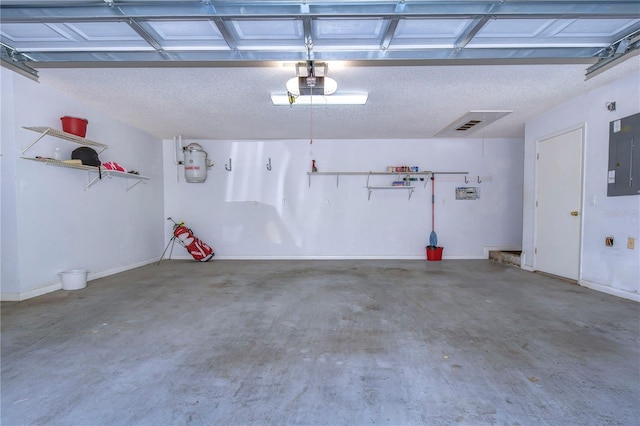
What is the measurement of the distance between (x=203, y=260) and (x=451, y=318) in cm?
476

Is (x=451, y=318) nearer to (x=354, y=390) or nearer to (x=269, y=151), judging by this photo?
(x=354, y=390)

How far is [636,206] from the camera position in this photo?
318 cm

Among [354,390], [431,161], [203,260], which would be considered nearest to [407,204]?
[431,161]

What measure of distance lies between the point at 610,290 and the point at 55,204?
278 inches

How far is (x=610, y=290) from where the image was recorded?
3.45 m

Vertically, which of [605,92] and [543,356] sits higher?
[605,92]

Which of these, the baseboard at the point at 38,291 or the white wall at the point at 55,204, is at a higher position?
the white wall at the point at 55,204

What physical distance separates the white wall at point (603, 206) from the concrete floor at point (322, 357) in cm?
32

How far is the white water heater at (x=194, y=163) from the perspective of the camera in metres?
5.69

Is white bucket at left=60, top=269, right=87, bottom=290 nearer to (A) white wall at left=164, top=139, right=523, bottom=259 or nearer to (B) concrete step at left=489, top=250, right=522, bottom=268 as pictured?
(A) white wall at left=164, top=139, right=523, bottom=259

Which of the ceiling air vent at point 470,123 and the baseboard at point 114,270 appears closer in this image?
the baseboard at point 114,270

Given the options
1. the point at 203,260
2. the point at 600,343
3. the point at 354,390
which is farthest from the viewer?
the point at 203,260

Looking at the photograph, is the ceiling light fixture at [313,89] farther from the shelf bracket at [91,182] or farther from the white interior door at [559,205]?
the white interior door at [559,205]

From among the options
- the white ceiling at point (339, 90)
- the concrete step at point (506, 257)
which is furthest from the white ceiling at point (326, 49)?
the concrete step at point (506, 257)
